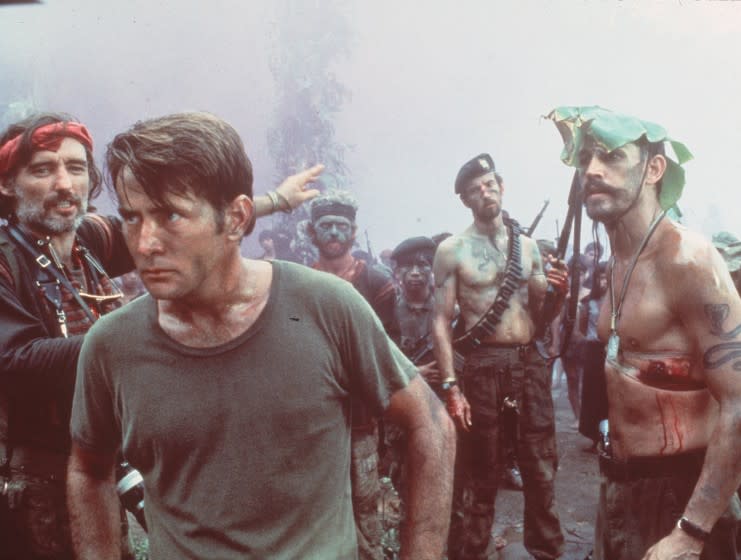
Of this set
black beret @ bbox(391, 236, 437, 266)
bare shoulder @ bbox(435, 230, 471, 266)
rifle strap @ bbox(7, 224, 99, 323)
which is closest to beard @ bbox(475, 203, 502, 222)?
bare shoulder @ bbox(435, 230, 471, 266)

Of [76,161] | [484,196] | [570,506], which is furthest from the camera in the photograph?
[570,506]

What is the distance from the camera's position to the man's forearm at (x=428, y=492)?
5.12ft

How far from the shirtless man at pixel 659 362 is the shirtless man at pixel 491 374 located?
163 centimetres

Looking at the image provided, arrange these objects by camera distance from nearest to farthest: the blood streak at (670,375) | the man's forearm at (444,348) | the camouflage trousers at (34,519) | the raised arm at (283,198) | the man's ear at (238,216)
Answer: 1. the man's ear at (238,216)
2. the blood streak at (670,375)
3. the camouflage trousers at (34,519)
4. the raised arm at (283,198)
5. the man's forearm at (444,348)

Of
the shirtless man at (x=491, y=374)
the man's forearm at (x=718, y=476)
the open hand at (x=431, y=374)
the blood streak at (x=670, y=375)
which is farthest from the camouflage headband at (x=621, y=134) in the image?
the open hand at (x=431, y=374)

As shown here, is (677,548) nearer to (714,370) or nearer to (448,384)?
(714,370)

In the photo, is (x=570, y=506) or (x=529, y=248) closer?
(x=529, y=248)

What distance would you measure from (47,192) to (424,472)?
7.09 feet

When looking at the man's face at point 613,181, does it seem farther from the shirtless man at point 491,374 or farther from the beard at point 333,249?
the beard at point 333,249

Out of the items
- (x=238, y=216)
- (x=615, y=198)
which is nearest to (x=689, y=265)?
(x=615, y=198)

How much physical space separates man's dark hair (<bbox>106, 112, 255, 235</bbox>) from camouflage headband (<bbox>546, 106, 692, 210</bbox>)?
6.22ft

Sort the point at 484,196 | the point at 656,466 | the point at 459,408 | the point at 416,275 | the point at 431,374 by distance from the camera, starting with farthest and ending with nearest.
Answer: the point at 416,275
the point at 484,196
the point at 431,374
the point at 459,408
the point at 656,466

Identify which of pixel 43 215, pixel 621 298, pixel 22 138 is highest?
pixel 22 138

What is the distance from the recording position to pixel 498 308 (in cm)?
459
